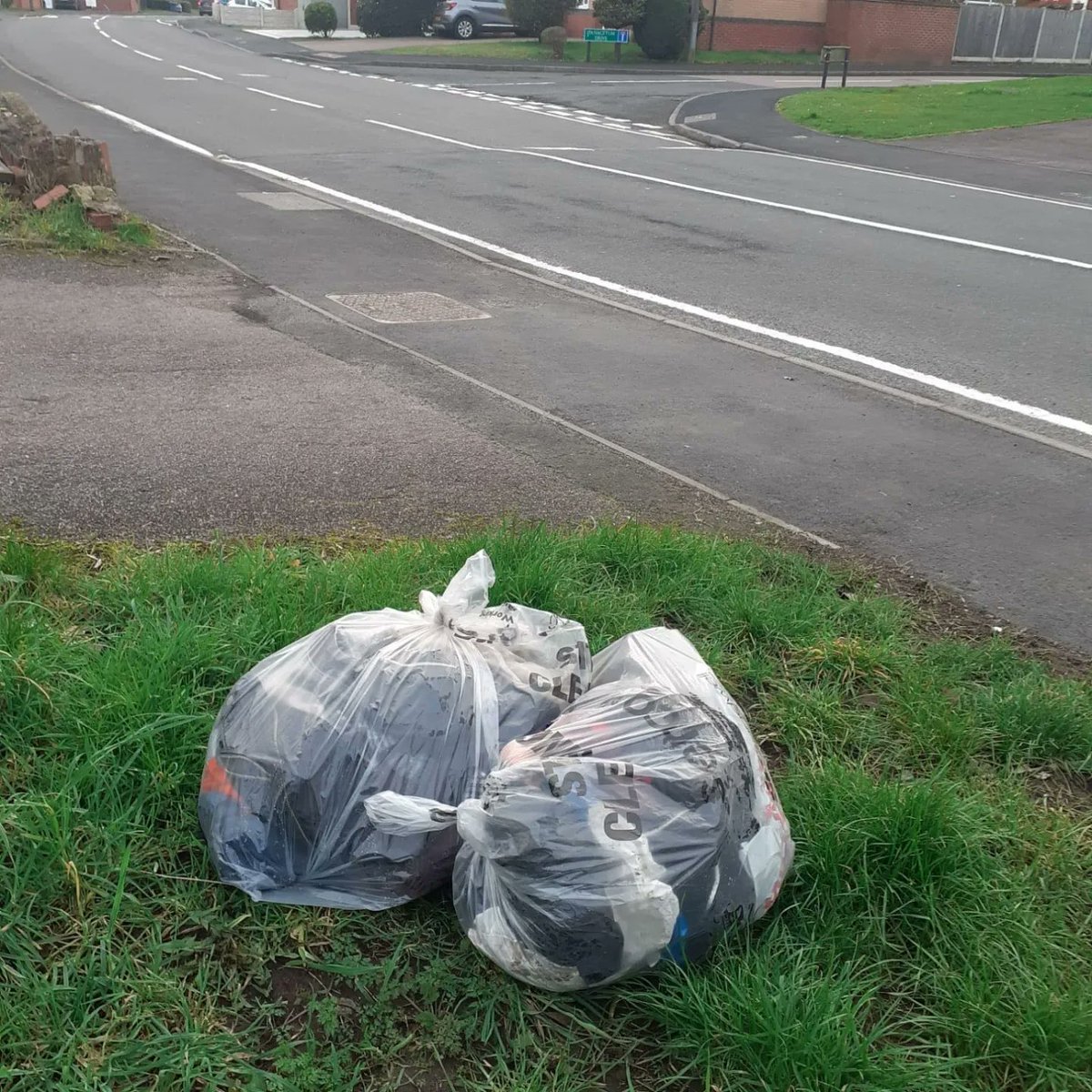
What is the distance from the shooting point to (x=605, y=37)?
3481 cm

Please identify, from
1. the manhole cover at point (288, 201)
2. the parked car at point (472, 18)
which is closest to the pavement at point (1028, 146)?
the manhole cover at point (288, 201)

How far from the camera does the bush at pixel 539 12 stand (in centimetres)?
3828

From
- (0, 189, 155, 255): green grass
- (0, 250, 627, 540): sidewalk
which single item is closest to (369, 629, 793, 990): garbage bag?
(0, 250, 627, 540): sidewalk

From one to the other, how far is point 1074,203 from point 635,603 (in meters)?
12.2

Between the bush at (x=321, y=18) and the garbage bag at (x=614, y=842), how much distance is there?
4436 cm

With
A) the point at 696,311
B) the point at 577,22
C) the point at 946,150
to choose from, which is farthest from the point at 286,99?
the point at 577,22

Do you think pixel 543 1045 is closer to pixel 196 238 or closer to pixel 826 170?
pixel 196 238

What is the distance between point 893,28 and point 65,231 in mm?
37394

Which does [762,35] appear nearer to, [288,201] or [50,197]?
[288,201]

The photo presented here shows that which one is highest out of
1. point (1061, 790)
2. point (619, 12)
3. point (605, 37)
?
point (619, 12)

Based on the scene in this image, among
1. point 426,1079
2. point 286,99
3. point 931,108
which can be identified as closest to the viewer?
point 426,1079

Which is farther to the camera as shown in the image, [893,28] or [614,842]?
[893,28]

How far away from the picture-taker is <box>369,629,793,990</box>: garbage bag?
7.10 ft

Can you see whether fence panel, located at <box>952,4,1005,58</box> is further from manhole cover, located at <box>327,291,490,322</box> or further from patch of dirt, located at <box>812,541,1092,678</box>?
patch of dirt, located at <box>812,541,1092,678</box>
